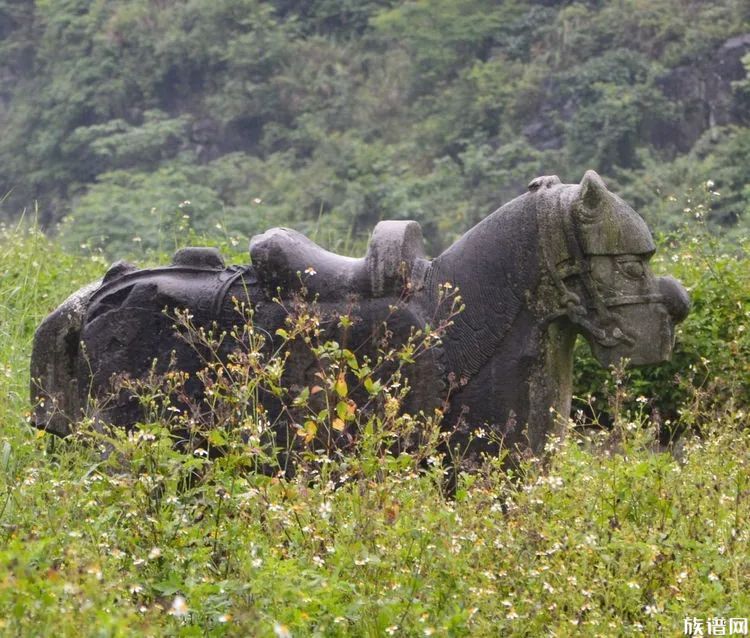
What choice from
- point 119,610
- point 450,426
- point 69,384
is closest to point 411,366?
point 450,426

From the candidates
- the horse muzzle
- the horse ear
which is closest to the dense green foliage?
the horse muzzle

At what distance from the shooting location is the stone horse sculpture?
14.8 ft

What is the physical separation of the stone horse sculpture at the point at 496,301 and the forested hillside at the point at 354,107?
53.8 ft

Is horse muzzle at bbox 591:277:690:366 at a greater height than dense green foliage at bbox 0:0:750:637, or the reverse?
horse muzzle at bbox 591:277:690:366

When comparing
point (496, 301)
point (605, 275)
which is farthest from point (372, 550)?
point (605, 275)

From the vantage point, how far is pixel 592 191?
4.46 meters

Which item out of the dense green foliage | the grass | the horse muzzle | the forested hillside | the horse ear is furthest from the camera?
the forested hillside

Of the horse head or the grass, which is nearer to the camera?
the grass

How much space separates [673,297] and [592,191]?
48 centimetres

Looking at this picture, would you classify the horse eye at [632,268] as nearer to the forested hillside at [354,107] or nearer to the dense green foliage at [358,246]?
A: the dense green foliage at [358,246]

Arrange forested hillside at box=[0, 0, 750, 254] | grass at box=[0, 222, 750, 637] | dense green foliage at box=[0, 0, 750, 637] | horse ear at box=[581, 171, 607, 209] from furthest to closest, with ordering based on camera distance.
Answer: forested hillside at box=[0, 0, 750, 254], horse ear at box=[581, 171, 607, 209], dense green foliage at box=[0, 0, 750, 637], grass at box=[0, 222, 750, 637]

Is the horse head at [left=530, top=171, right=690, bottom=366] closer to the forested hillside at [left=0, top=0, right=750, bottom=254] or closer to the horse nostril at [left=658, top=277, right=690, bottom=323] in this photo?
the horse nostril at [left=658, top=277, right=690, bottom=323]

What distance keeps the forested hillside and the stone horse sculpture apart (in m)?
16.4

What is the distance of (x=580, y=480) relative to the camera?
12.8ft
